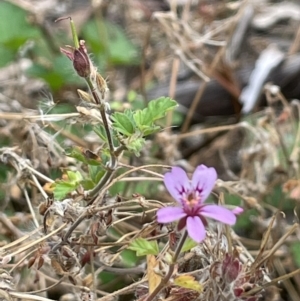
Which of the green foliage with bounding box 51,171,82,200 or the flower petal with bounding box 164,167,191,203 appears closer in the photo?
the flower petal with bounding box 164,167,191,203

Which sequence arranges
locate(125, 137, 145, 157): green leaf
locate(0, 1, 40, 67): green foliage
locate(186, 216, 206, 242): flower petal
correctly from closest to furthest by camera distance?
locate(186, 216, 206, 242): flower petal < locate(125, 137, 145, 157): green leaf < locate(0, 1, 40, 67): green foliage

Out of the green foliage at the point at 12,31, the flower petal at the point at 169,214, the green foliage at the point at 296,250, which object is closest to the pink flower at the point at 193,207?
the flower petal at the point at 169,214

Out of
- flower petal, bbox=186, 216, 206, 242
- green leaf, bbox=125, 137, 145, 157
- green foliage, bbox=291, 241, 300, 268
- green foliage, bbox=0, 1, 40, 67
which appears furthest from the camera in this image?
green foliage, bbox=0, 1, 40, 67

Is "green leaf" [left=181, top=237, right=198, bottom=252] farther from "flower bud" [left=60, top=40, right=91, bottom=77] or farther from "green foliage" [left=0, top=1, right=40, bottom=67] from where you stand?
"green foliage" [left=0, top=1, right=40, bottom=67]

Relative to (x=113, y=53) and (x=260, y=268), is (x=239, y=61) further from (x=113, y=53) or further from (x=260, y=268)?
(x=260, y=268)

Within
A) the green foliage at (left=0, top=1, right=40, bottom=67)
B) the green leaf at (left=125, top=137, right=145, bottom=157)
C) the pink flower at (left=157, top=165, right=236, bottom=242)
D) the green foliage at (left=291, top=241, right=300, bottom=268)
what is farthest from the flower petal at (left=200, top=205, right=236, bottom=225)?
the green foliage at (left=0, top=1, right=40, bottom=67)

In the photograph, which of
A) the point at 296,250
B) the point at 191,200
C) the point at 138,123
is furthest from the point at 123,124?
the point at 296,250

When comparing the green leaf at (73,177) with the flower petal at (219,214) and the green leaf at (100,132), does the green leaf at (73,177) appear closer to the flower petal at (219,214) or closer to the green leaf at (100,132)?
the green leaf at (100,132)

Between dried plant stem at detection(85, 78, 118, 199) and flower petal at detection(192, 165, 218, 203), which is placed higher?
dried plant stem at detection(85, 78, 118, 199)
